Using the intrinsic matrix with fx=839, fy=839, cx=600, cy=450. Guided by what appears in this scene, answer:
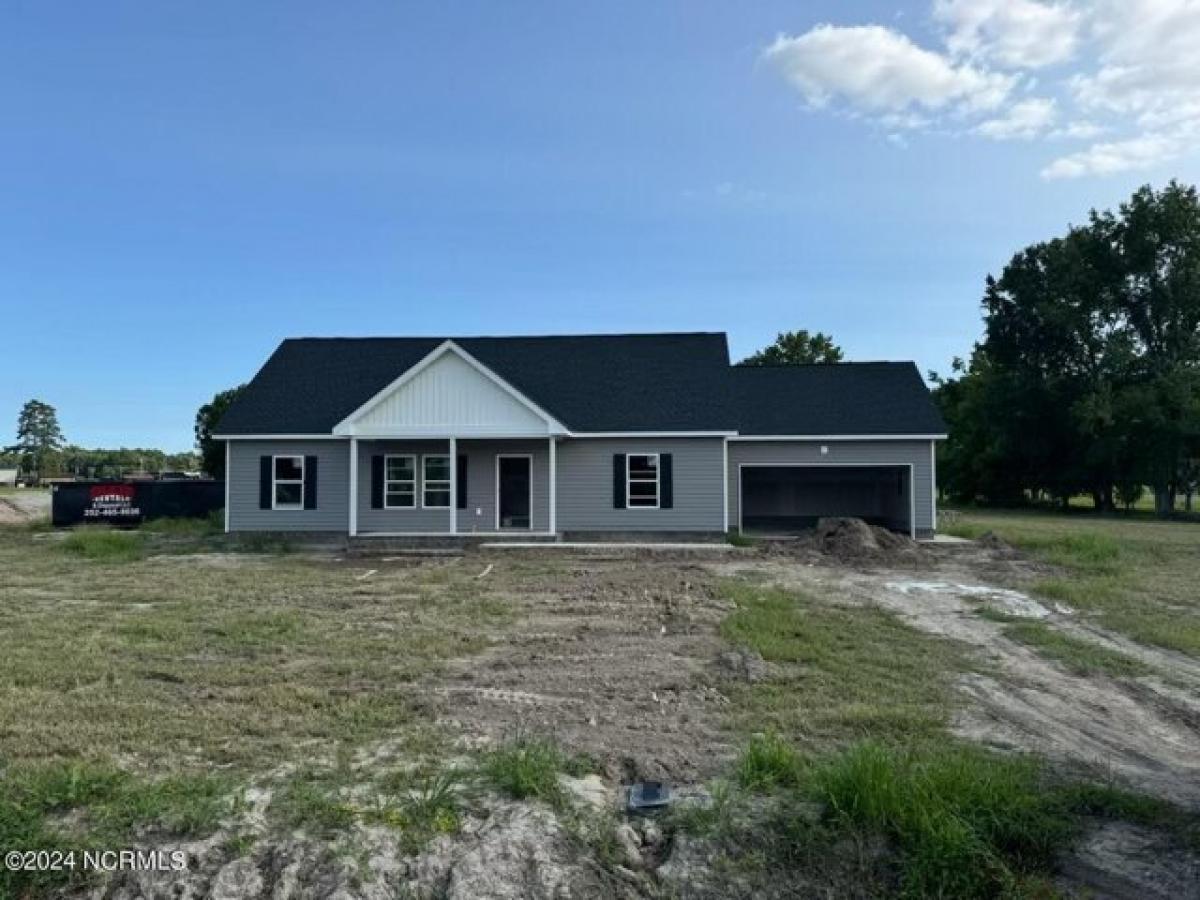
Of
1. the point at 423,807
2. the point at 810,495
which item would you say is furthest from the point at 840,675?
the point at 810,495

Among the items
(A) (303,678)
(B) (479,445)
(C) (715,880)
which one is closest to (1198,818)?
(C) (715,880)

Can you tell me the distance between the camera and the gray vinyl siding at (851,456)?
20.9 metres

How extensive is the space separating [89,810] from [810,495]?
959 inches

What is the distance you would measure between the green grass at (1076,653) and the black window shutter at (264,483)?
54.5ft

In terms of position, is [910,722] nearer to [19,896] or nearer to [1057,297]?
[19,896]

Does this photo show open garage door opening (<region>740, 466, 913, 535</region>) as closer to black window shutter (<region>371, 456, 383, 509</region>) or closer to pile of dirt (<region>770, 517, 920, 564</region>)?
pile of dirt (<region>770, 517, 920, 564</region>)

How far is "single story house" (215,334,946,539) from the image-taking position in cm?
1880

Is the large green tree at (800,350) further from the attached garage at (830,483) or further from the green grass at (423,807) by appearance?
the green grass at (423,807)

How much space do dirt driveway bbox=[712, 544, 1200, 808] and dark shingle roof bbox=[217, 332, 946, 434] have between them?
8.55 meters

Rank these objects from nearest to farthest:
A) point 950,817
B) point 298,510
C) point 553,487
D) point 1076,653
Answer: point 950,817
point 1076,653
point 553,487
point 298,510

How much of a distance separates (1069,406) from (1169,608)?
2987 centimetres

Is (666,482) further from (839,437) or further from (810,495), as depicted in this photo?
(810,495)

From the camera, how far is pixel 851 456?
69.2ft

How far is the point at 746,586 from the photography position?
12500 millimetres
